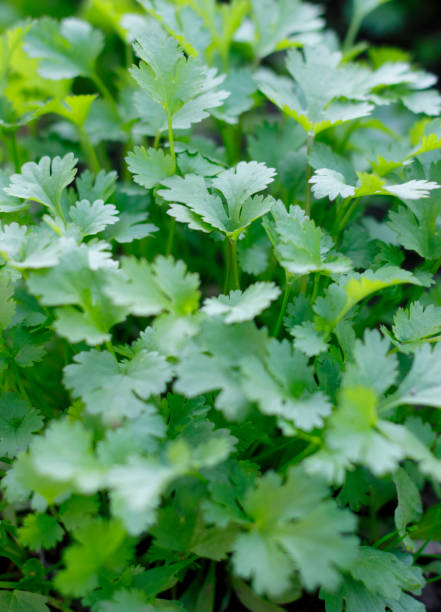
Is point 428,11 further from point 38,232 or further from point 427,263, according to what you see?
point 38,232

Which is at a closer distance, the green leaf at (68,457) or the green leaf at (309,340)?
the green leaf at (68,457)

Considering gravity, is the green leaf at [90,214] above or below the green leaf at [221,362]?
above

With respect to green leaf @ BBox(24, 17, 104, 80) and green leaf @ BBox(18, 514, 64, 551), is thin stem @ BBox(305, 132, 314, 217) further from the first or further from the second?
green leaf @ BBox(18, 514, 64, 551)

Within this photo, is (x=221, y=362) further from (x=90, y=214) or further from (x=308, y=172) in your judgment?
(x=308, y=172)

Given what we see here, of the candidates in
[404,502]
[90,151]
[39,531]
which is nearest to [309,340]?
[404,502]

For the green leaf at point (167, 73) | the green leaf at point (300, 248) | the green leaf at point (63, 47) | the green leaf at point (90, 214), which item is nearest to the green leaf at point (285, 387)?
the green leaf at point (300, 248)

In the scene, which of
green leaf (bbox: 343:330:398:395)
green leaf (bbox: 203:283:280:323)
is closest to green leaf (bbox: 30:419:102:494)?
green leaf (bbox: 203:283:280:323)

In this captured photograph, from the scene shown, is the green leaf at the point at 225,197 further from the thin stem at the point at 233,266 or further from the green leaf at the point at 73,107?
the green leaf at the point at 73,107
